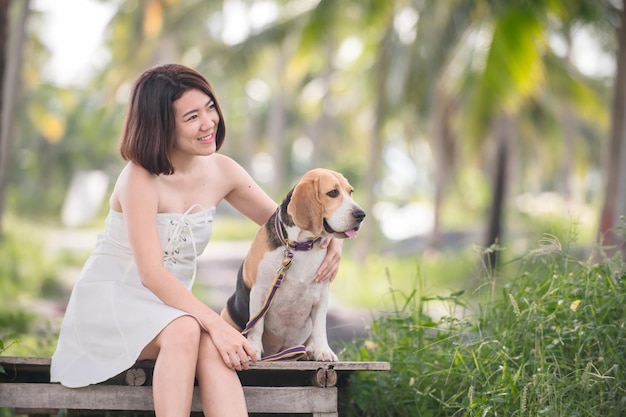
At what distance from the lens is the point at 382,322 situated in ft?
14.6

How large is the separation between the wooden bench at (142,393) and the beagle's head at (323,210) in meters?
0.57

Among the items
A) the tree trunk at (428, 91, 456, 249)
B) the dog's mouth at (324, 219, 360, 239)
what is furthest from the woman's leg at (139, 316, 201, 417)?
the tree trunk at (428, 91, 456, 249)

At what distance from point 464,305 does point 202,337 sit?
1401 mm

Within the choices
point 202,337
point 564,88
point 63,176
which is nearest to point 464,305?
point 202,337

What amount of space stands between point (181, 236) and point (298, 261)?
0.52m

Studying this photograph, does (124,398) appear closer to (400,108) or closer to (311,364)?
(311,364)

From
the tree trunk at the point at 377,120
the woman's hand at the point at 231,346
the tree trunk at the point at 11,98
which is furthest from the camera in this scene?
the tree trunk at the point at 377,120

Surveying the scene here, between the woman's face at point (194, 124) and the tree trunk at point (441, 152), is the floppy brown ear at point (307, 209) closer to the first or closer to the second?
the woman's face at point (194, 124)

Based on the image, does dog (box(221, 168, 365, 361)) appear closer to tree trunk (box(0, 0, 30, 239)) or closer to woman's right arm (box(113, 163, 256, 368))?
woman's right arm (box(113, 163, 256, 368))

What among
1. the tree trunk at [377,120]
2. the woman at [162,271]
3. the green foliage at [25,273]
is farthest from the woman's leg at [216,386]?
the tree trunk at [377,120]

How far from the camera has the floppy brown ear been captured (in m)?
3.50

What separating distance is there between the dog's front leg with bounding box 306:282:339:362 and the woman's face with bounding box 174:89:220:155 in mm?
799

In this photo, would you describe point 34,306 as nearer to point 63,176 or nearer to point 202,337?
point 202,337

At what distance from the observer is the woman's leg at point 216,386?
3166mm
